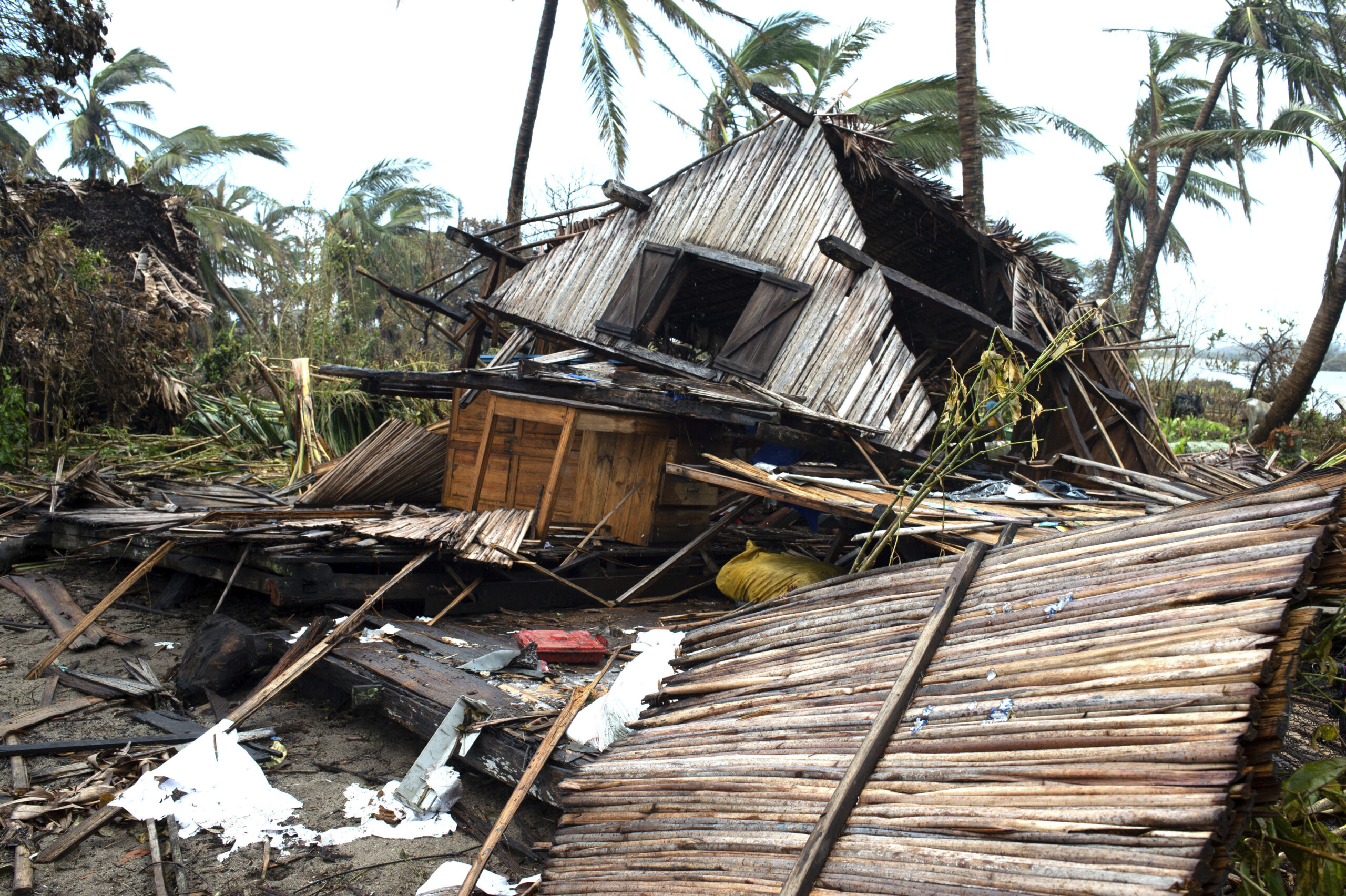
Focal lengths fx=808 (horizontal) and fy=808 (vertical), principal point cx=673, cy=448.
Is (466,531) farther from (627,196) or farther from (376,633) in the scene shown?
(627,196)

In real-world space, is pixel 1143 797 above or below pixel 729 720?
above

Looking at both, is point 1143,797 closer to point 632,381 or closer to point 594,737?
point 594,737

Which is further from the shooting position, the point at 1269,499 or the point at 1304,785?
the point at 1269,499

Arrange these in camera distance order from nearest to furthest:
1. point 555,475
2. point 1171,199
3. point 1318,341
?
1. point 555,475
2. point 1318,341
3. point 1171,199

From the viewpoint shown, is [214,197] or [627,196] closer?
[627,196]

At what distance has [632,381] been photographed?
9125 mm

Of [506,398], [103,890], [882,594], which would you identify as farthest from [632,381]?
[103,890]

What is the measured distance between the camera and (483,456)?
9.17 m

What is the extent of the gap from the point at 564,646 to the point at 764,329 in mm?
5204

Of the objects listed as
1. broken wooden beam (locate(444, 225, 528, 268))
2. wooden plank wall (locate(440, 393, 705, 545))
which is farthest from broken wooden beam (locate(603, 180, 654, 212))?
wooden plank wall (locate(440, 393, 705, 545))

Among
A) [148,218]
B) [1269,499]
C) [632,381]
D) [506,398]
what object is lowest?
[148,218]

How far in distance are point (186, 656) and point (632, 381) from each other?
196 inches

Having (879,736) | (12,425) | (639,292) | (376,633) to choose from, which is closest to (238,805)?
(376,633)

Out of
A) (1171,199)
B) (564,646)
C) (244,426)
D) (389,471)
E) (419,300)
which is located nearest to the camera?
(564,646)
